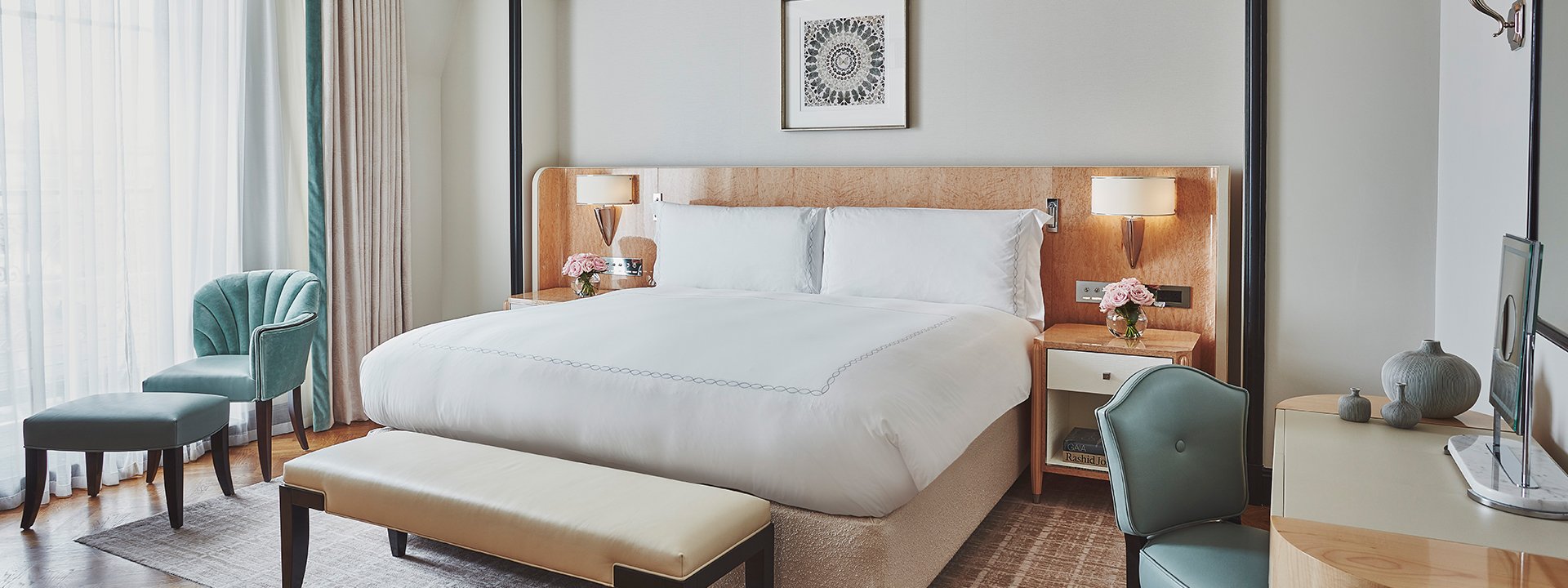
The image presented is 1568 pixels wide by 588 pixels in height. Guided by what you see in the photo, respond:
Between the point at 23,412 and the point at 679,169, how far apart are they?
2747 mm

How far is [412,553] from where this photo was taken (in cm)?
312

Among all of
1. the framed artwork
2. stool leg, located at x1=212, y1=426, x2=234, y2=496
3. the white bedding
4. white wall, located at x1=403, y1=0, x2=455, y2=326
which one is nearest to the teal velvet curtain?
white wall, located at x1=403, y1=0, x2=455, y2=326

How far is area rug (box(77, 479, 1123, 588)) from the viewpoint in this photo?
9.54 ft

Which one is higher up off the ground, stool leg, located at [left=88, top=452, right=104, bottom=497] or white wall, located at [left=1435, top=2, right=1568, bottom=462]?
white wall, located at [left=1435, top=2, right=1568, bottom=462]

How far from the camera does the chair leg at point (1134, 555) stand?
219 centimetres

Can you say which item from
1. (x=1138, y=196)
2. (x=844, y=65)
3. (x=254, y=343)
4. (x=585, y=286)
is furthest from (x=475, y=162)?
(x=1138, y=196)

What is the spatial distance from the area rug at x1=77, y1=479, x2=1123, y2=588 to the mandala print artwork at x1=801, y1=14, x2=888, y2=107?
192cm

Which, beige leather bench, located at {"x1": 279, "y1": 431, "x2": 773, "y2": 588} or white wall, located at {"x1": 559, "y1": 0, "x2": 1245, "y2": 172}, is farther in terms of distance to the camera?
white wall, located at {"x1": 559, "y1": 0, "x2": 1245, "y2": 172}

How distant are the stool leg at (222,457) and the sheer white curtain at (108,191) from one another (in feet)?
1.94

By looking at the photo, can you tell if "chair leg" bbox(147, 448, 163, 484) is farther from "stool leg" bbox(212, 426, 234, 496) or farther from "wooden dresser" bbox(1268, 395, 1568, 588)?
"wooden dresser" bbox(1268, 395, 1568, 588)

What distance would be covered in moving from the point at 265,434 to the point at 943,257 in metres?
2.69

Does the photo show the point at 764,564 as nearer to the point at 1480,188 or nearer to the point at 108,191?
the point at 1480,188

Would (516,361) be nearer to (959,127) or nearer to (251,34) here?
(959,127)

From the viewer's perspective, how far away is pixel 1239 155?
3764 millimetres
